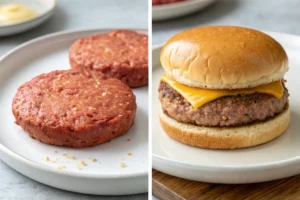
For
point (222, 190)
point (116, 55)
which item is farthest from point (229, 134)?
point (116, 55)

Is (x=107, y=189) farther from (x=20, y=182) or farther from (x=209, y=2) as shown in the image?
(x=209, y=2)

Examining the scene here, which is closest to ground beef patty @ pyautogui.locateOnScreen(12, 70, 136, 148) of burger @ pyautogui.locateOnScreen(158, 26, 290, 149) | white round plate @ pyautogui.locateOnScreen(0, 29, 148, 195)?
white round plate @ pyautogui.locateOnScreen(0, 29, 148, 195)

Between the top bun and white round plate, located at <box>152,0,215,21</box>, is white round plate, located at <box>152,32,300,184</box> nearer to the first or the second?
the top bun

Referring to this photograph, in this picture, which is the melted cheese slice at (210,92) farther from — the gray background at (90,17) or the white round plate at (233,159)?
the gray background at (90,17)

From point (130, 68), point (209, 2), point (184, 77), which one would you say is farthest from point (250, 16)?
point (184, 77)

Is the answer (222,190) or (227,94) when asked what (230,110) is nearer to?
(227,94)

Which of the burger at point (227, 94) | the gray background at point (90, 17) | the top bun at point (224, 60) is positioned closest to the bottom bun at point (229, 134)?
the burger at point (227, 94)
